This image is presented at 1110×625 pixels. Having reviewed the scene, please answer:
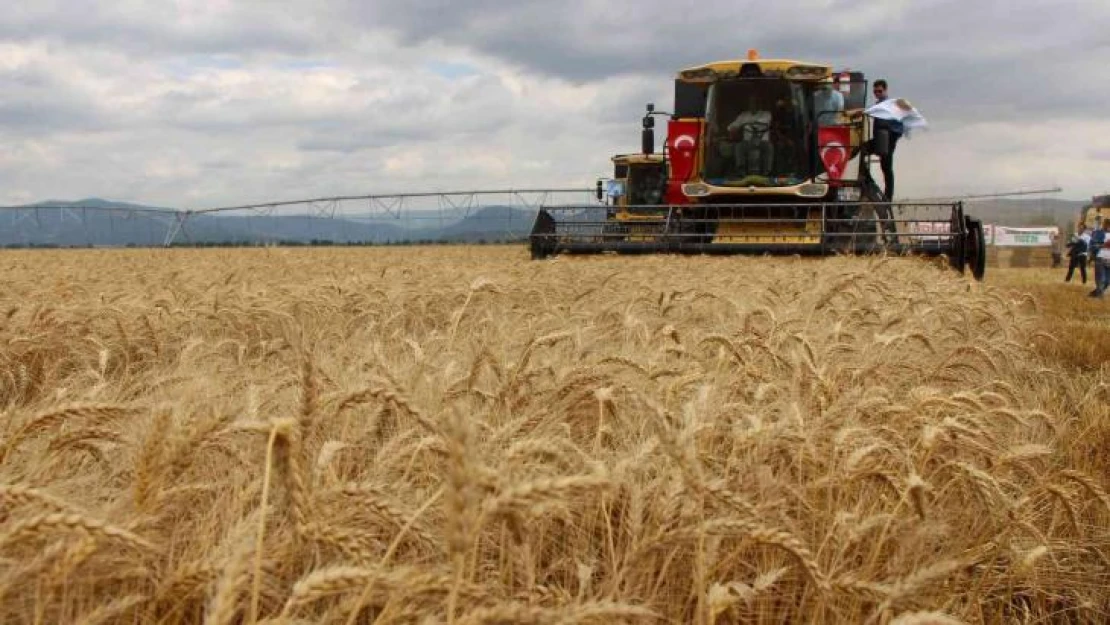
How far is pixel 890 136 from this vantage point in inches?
488

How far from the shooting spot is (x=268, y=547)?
145 centimetres

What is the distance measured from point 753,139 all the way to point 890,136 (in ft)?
5.84

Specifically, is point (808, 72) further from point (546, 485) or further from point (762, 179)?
point (546, 485)

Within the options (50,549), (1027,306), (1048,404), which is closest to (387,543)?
(50,549)

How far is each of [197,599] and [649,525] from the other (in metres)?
0.81

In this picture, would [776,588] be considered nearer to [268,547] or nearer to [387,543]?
[387,543]

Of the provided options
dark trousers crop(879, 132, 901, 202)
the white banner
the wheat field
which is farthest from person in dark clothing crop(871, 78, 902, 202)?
the white banner

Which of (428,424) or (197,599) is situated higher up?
(428,424)

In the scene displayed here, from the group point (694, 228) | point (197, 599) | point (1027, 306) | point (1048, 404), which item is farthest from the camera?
point (694, 228)

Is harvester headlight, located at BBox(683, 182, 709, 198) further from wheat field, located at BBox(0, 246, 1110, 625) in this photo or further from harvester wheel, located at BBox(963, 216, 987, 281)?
wheat field, located at BBox(0, 246, 1110, 625)

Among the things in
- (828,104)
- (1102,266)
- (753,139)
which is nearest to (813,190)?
(753,139)

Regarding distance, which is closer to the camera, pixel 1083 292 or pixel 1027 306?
pixel 1027 306

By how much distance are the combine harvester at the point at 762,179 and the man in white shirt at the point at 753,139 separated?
0.04 ft

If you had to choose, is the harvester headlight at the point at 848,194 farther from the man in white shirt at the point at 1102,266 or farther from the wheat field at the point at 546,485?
the wheat field at the point at 546,485
